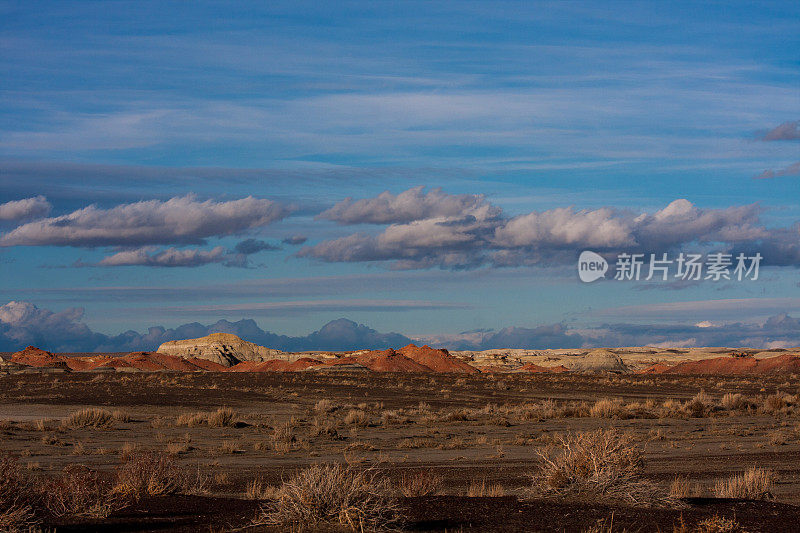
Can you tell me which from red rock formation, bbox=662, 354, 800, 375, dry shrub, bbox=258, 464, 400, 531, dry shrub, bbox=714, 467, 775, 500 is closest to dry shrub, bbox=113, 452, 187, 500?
dry shrub, bbox=258, 464, 400, 531

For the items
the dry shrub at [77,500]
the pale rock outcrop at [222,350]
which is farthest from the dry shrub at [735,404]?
the pale rock outcrop at [222,350]

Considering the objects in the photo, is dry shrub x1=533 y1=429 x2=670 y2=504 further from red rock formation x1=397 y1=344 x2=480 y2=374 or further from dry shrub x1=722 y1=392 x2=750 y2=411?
red rock formation x1=397 y1=344 x2=480 y2=374

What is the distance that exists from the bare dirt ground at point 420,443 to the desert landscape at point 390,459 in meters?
0.08

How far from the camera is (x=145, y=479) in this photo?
47.8ft

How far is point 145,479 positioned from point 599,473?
755cm

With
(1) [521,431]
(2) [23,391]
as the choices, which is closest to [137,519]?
(1) [521,431]

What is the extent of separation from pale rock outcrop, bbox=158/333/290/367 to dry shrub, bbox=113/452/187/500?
390 feet

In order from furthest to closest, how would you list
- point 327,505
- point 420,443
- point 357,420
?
point 357,420, point 420,443, point 327,505

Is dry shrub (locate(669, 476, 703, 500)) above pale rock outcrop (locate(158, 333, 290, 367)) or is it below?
above

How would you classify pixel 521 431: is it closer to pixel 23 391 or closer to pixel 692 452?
pixel 692 452

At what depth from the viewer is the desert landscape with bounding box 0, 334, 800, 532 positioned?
11664mm

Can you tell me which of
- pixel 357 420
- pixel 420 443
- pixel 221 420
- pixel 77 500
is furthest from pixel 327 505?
pixel 357 420

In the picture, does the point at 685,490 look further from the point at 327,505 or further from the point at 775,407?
the point at 775,407

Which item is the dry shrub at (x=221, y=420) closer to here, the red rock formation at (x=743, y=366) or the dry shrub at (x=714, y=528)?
the dry shrub at (x=714, y=528)
